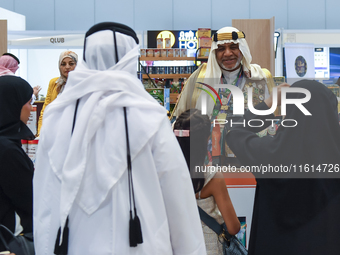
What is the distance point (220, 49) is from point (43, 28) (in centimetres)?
713

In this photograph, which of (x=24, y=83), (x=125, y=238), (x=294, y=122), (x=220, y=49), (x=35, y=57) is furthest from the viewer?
(x=35, y=57)

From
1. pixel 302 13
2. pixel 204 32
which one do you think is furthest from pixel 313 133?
pixel 302 13

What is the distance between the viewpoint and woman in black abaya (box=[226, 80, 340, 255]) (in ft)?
4.33

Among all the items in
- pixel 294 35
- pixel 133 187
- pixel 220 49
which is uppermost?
pixel 294 35

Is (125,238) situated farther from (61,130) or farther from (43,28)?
(43,28)

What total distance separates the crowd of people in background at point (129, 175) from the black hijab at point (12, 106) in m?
0.15

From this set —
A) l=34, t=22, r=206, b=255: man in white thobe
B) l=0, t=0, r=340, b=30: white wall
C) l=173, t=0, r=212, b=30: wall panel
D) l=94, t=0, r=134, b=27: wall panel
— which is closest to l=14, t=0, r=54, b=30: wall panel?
l=0, t=0, r=340, b=30: white wall

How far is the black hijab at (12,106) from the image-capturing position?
1.59m

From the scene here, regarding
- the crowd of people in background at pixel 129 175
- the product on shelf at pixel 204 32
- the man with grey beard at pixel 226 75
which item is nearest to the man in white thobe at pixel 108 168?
the crowd of people in background at pixel 129 175

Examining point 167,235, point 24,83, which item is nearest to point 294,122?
point 167,235

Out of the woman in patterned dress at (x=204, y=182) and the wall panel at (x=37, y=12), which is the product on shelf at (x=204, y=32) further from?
the wall panel at (x=37, y=12)

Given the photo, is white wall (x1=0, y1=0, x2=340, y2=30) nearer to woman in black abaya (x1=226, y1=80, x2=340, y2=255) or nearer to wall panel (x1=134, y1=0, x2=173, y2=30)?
wall panel (x1=134, y1=0, x2=173, y2=30)

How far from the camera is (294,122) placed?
131 centimetres

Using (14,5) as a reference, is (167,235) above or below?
below
